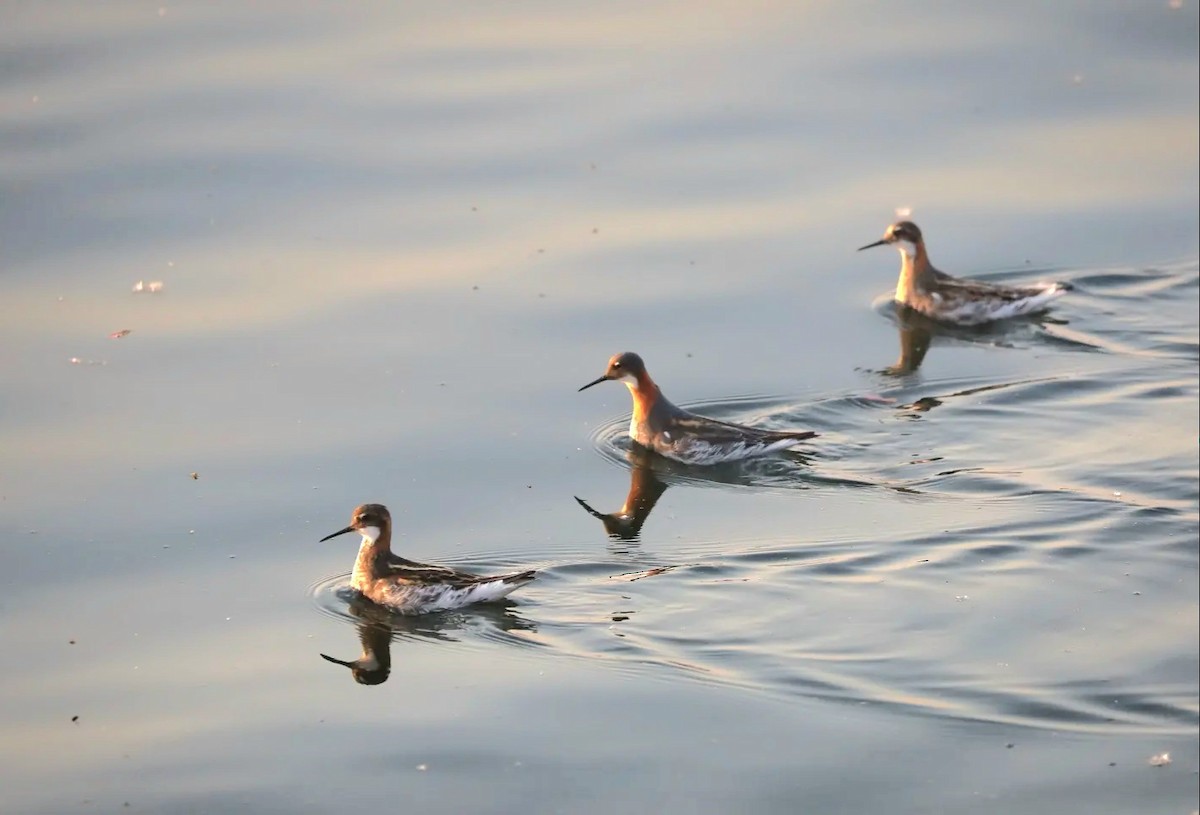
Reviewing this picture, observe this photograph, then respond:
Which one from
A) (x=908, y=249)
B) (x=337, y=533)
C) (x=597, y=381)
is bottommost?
(x=337, y=533)

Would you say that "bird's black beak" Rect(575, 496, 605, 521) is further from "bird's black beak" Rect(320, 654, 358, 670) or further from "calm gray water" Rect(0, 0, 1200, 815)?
"bird's black beak" Rect(320, 654, 358, 670)

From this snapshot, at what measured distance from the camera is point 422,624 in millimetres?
14281

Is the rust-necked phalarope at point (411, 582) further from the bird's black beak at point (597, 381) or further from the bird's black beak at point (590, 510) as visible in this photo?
the bird's black beak at point (597, 381)

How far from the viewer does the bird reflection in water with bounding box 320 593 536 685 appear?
14.0 m

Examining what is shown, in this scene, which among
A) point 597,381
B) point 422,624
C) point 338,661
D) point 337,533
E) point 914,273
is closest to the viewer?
point 338,661

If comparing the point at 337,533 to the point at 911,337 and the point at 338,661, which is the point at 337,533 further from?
the point at 911,337

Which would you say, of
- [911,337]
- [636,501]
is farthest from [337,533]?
[911,337]

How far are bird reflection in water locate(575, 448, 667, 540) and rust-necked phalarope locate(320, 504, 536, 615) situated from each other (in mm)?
1531

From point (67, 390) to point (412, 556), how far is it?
14.2ft

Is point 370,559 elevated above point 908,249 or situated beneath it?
situated beneath

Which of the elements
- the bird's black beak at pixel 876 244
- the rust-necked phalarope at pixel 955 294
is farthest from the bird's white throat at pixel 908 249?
the bird's black beak at pixel 876 244

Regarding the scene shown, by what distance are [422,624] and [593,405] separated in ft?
15.3

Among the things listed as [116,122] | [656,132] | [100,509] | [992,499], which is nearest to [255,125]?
[116,122]

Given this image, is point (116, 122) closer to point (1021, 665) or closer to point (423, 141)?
point (423, 141)
